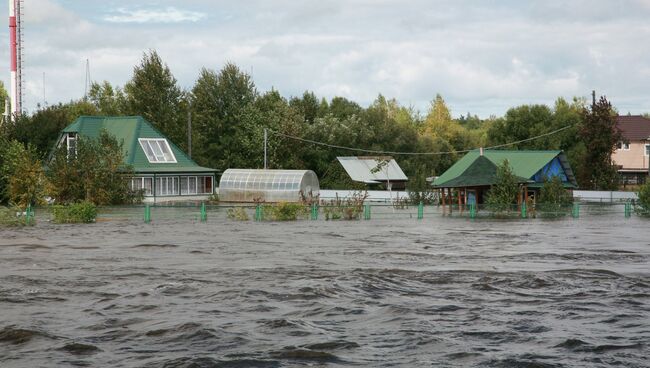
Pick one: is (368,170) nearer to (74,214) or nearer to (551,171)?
(551,171)

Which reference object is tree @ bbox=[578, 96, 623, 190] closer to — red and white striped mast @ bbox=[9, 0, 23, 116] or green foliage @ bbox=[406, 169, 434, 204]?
green foliage @ bbox=[406, 169, 434, 204]

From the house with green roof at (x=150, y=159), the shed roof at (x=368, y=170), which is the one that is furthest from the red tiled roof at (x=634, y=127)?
the house with green roof at (x=150, y=159)

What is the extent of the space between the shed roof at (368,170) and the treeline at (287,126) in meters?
1.02

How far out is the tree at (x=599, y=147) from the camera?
2687 inches

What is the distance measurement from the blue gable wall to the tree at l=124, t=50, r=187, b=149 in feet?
104

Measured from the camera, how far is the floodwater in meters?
13.9

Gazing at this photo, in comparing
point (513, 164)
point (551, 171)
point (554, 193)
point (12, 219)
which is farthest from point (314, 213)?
point (551, 171)

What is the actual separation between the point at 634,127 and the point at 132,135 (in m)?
52.0

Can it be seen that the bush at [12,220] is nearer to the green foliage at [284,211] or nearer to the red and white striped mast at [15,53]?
the green foliage at [284,211]

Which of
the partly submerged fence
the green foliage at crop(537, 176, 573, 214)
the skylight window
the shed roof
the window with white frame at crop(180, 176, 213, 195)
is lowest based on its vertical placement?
the partly submerged fence

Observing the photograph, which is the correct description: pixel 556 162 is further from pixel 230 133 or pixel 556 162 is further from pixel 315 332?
pixel 315 332

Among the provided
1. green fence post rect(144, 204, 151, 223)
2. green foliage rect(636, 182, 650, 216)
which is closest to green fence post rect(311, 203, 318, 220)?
green fence post rect(144, 204, 151, 223)

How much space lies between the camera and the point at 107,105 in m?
99.6

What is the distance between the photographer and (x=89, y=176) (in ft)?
168
